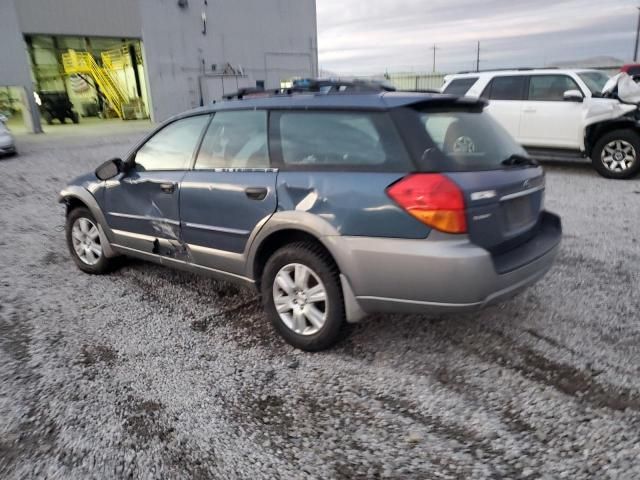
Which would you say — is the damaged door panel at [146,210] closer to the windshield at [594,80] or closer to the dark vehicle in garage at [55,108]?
the windshield at [594,80]

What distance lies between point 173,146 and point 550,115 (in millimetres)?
7886

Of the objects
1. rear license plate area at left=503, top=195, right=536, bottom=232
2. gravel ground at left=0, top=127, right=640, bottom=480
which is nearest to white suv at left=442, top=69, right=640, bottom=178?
gravel ground at left=0, top=127, right=640, bottom=480

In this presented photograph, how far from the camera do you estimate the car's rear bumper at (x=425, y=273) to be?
8.81 feet

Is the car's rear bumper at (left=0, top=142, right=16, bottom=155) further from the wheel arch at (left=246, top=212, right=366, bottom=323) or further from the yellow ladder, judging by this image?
the yellow ladder

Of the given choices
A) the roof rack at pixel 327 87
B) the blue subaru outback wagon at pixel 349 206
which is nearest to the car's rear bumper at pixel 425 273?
the blue subaru outback wagon at pixel 349 206

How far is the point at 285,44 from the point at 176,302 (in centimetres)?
2880

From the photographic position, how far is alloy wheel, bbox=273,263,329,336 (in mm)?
3148

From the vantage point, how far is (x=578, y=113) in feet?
29.6

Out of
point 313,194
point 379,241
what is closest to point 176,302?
point 313,194

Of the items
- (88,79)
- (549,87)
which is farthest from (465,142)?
(88,79)

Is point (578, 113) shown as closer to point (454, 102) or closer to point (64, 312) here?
point (454, 102)

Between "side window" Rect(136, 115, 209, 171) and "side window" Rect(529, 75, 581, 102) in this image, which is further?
"side window" Rect(529, 75, 581, 102)

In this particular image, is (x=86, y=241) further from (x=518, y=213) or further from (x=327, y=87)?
(x=518, y=213)

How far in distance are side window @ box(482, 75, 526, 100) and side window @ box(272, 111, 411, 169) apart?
26.2ft
